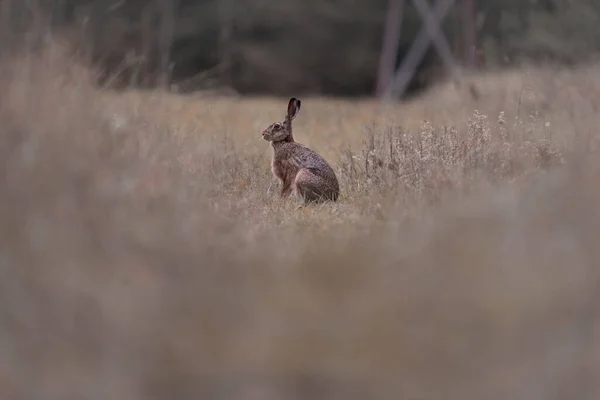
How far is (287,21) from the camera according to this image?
32.0m

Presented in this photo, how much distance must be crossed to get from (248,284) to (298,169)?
5.17 meters

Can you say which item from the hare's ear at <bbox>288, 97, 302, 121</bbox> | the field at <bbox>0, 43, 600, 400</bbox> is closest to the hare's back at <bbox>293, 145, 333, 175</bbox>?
the hare's ear at <bbox>288, 97, 302, 121</bbox>

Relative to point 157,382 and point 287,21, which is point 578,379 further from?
point 287,21

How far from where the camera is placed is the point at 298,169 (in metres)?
9.52

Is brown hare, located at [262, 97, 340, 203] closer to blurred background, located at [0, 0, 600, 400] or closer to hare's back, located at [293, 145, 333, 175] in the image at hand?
hare's back, located at [293, 145, 333, 175]

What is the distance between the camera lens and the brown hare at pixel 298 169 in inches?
362

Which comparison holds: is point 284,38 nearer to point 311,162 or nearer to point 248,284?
point 311,162

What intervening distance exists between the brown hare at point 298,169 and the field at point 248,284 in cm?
266

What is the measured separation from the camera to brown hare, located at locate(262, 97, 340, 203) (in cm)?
919

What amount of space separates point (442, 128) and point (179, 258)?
5.71 meters

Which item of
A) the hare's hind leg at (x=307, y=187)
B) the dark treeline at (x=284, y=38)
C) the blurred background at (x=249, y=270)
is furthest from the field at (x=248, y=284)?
the dark treeline at (x=284, y=38)

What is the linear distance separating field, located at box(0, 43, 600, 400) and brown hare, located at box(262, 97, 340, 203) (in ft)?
8.73

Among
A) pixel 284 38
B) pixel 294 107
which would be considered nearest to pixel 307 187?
pixel 294 107

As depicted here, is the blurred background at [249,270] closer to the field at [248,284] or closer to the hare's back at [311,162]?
the field at [248,284]
